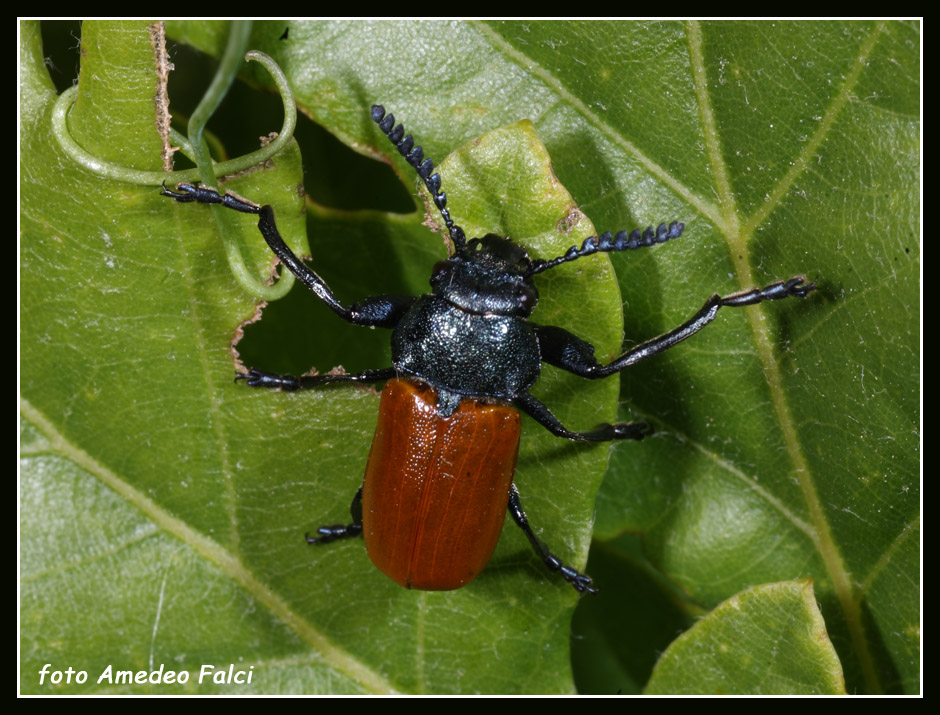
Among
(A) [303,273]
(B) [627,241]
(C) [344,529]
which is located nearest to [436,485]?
(C) [344,529]

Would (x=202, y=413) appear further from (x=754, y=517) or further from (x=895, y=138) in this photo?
(x=895, y=138)

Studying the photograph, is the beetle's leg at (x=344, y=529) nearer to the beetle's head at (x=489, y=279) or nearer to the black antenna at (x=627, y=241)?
the beetle's head at (x=489, y=279)

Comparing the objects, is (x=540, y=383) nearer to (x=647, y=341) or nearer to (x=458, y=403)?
(x=458, y=403)

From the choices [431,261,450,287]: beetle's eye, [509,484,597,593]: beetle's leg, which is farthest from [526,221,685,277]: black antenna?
[509,484,597,593]: beetle's leg

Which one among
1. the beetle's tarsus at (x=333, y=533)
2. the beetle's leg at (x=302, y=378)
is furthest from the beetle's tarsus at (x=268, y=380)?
the beetle's tarsus at (x=333, y=533)

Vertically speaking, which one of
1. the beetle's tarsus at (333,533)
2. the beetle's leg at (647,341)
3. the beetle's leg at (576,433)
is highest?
the beetle's leg at (647,341)
